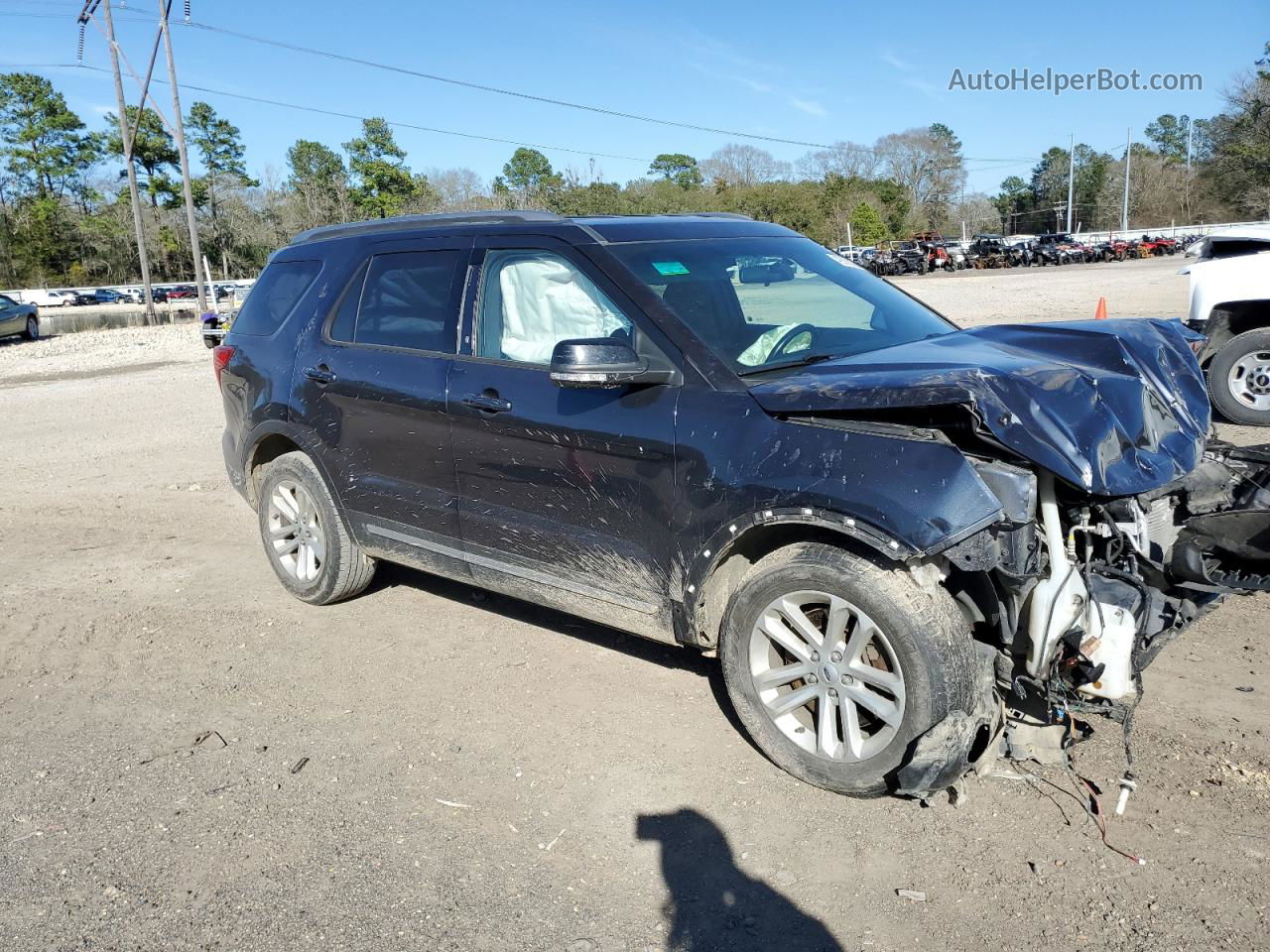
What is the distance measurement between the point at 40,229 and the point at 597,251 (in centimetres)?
8357

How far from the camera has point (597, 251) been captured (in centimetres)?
413

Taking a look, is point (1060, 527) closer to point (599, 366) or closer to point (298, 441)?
point (599, 366)

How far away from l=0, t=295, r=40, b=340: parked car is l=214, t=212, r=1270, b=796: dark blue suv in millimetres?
27352

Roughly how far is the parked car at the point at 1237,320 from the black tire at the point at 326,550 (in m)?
7.13

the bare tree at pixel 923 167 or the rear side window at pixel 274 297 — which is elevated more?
the bare tree at pixel 923 167

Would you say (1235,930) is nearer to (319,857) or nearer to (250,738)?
(319,857)

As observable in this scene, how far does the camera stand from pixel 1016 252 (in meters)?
55.9

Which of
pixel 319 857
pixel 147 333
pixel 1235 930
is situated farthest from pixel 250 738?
pixel 147 333

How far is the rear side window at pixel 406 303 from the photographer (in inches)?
181

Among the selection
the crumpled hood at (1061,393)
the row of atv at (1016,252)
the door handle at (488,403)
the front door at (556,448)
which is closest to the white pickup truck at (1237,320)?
the crumpled hood at (1061,393)

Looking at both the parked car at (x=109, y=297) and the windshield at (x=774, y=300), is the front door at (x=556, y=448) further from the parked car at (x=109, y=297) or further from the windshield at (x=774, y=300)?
the parked car at (x=109, y=297)

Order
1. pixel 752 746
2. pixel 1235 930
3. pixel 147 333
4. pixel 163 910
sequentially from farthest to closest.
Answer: pixel 147 333
pixel 752 746
pixel 163 910
pixel 1235 930

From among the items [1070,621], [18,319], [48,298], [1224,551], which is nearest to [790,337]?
[1070,621]

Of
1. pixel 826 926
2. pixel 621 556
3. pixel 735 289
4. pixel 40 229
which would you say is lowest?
pixel 826 926
